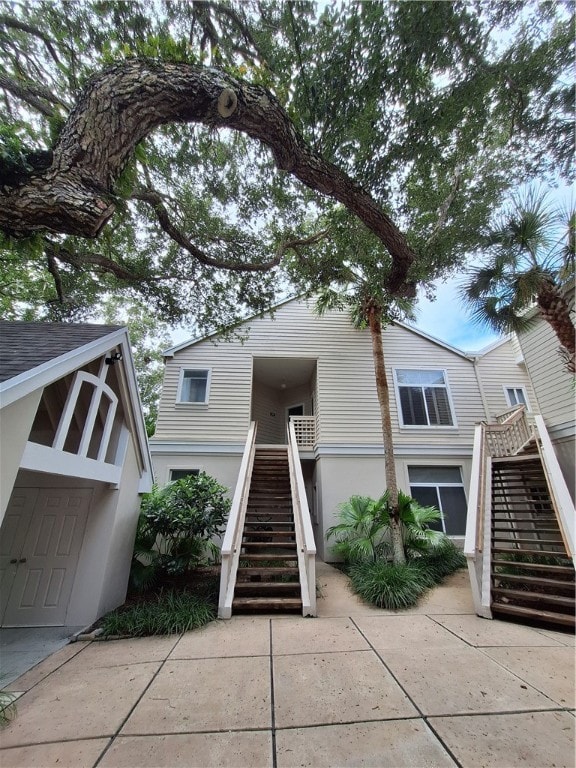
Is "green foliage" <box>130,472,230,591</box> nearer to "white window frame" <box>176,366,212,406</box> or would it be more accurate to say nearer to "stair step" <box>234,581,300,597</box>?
"stair step" <box>234,581,300,597</box>

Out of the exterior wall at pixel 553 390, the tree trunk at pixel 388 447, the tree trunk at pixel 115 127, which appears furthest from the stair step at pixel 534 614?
the tree trunk at pixel 115 127

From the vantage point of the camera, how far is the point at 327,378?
9.57 meters

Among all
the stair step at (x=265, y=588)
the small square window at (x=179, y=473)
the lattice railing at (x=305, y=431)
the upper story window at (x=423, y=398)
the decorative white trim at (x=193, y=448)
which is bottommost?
the stair step at (x=265, y=588)

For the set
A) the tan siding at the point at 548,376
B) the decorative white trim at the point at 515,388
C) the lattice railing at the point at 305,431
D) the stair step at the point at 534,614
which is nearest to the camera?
the stair step at the point at 534,614

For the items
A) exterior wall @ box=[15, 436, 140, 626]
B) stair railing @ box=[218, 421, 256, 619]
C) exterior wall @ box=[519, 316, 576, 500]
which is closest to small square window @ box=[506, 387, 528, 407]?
exterior wall @ box=[519, 316, 576, 500]

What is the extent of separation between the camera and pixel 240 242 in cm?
707

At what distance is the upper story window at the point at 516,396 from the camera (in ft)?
31.7

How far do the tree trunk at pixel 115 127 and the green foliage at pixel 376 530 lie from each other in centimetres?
674

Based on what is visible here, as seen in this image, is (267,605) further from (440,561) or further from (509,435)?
(509,435)

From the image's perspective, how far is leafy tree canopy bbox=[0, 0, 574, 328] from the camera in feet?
9.75

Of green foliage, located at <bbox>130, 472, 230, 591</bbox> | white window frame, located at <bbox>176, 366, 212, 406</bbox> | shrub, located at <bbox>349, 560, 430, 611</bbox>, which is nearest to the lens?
shrub, located at <bbox>349, 560, 430, 611</bbox>

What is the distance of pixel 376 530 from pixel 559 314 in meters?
5.69

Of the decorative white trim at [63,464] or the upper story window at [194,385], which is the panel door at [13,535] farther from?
the upper story window at [194,385]

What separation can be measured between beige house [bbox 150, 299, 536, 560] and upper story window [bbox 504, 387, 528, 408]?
55 millimetres
